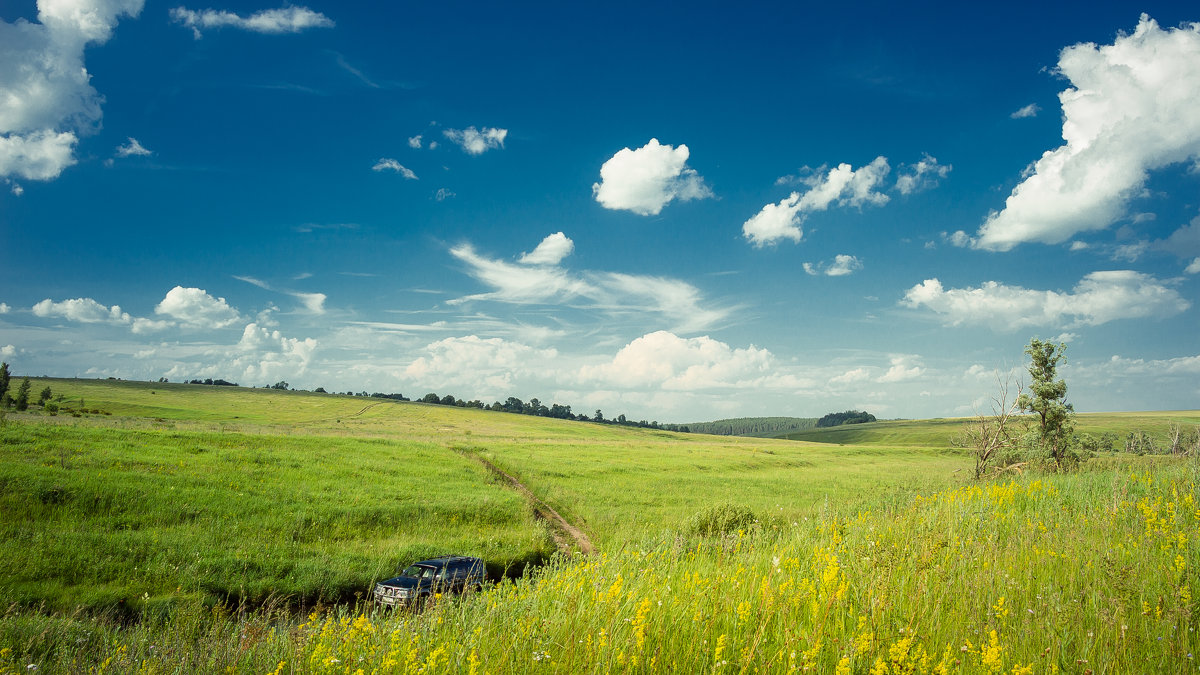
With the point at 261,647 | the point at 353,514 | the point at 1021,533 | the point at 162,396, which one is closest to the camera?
the point at 261,647

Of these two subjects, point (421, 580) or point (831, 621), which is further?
point (421, 580)

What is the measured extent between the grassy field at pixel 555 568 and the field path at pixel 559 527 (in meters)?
1.04

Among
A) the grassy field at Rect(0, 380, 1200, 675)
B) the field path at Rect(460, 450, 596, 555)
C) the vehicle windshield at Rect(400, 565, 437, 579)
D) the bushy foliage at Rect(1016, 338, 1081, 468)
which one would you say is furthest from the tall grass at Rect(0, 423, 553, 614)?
the bushy foliage at Rect(1016, 338, 1081, 468)

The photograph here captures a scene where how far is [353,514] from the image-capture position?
23844 millimetres

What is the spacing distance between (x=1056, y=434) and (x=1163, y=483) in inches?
1476

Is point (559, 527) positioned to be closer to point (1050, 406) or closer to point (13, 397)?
point (1050, 406)

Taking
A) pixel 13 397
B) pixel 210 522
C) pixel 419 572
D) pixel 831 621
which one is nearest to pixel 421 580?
pixel 419 572

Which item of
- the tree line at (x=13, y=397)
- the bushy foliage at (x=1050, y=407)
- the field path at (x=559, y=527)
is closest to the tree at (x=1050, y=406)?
the bushy foliage at (x=1050, y=407)

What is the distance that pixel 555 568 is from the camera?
24.6ft

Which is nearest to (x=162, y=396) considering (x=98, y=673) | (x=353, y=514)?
(x=353, y=514)

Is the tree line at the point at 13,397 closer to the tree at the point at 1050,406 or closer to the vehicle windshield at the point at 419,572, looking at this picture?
the vehicle windshield at the point at 419,572

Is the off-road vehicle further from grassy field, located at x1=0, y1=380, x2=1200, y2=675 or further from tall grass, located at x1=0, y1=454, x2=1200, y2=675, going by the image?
tall grass, located at x1=0, y1=454, x2=1200, y2=675

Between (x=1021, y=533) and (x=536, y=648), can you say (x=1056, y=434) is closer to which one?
(x=1021, y=533)

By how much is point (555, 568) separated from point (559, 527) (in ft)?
67.2
